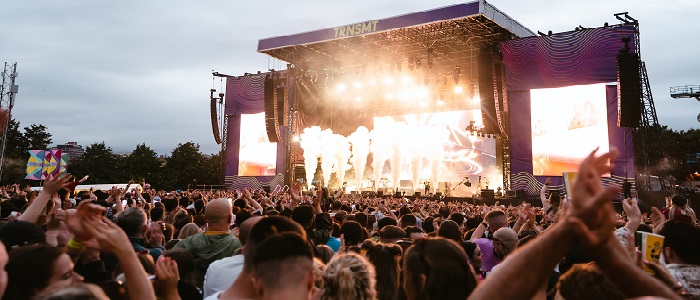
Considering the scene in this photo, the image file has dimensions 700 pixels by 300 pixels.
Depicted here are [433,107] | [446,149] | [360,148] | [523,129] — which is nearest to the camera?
[523,129]

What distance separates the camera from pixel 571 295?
1887mm

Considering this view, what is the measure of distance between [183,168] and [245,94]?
55.0ft

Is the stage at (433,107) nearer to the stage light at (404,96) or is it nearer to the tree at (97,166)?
the stage light at (404,96)

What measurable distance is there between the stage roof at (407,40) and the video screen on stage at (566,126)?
16.2 feet

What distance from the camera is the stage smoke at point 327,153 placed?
35.6 metres

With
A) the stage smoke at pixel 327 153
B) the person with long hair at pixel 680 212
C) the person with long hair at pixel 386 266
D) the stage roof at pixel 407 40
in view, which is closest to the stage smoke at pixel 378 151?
the stage smoke at pixel 327 153

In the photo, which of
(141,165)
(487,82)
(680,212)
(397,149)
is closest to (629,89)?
(487,82)

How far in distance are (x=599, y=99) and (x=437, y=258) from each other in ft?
85.2

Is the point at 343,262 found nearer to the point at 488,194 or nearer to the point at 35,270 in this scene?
the point at 35,270

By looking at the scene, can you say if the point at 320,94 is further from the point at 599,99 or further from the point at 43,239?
the point at 43,239

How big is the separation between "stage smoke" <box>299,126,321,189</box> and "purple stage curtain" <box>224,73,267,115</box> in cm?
446

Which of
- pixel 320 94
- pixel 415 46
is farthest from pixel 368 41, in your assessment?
pixel 320 94

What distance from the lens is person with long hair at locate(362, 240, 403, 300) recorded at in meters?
2.97

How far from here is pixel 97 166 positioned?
4622cm
